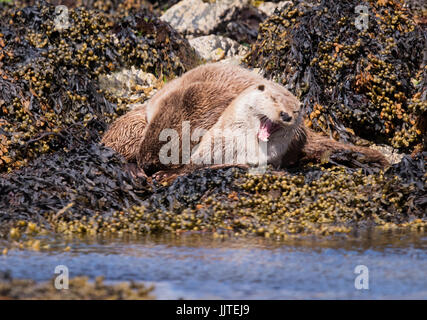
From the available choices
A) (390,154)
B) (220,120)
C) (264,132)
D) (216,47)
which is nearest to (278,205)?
(264,132)

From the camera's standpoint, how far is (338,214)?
5.76 meters

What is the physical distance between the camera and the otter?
6391 mm

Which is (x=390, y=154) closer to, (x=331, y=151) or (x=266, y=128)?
(x=331, y=151)

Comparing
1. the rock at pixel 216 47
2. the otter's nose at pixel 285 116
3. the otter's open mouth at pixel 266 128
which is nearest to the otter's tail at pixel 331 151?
the otter's open mouth at pixel 266 128

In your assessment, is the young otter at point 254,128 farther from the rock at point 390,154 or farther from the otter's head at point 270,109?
the rock at point 390,154

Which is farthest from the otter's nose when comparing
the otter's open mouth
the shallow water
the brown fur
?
the shallow water

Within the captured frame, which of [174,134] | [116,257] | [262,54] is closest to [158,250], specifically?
[116,257]

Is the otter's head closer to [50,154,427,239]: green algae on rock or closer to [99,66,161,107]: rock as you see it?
[50,154,427,239]: green algae on rock

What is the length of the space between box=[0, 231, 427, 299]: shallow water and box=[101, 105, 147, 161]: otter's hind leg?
2193 mm

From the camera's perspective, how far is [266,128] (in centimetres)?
641

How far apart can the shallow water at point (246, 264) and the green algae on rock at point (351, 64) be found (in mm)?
2845

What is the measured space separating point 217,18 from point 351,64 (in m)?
3.08
